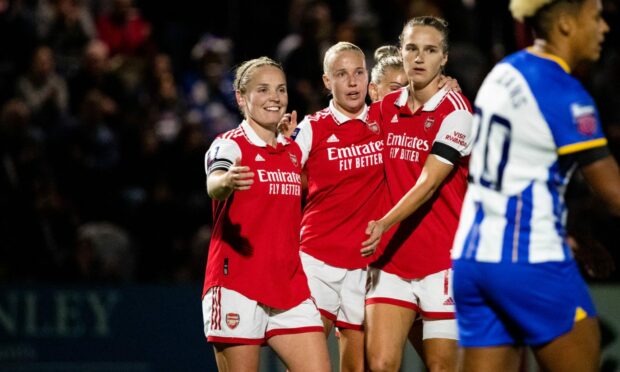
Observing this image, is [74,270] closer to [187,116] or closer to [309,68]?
[187,116]

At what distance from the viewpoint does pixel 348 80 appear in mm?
5676

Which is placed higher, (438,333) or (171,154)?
(171,154)

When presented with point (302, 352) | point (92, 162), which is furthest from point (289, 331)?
point (92, 162)

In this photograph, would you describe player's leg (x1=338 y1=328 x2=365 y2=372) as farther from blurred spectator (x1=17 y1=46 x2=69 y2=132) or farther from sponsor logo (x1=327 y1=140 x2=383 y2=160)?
blurred spectator (x1=17 y1=46 x2=69 y2=132)

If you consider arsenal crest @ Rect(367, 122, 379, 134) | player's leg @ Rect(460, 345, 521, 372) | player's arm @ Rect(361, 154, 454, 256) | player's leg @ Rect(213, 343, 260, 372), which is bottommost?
player's leg @ Rect(213, 343, 260, 372)

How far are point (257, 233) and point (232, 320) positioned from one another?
0.41 m

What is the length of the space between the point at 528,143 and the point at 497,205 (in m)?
0.23

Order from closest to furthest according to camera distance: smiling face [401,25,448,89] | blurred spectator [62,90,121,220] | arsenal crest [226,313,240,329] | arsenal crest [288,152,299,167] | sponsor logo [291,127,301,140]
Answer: arsenal crest [226,313,240,329], arsenal crest [288,152,299,167], smiling face [401,25,448,89], sponsor logo [291,127,301,140], blurred spectator [62,90,121,220]

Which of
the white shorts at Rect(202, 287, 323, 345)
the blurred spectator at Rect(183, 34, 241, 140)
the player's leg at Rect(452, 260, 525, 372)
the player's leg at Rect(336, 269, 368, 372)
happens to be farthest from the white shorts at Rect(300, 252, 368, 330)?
the blurred spectator at Rect(183, 34, 241, 140)

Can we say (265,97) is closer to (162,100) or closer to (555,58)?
(555,58)

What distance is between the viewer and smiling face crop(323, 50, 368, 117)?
567cm

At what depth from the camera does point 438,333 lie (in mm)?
5445

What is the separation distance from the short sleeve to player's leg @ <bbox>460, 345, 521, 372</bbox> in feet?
5.29

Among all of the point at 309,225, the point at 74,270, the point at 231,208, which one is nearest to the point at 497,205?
the point at 231,208
